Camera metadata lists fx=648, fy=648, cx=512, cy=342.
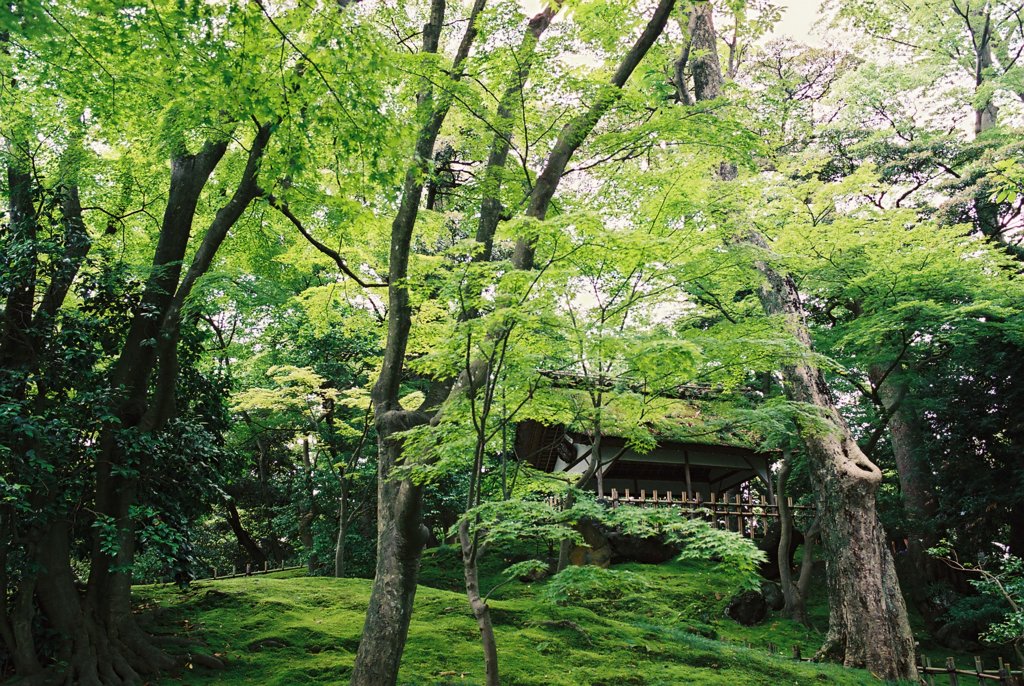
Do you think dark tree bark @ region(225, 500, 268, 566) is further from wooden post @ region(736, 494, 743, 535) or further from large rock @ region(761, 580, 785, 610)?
large rock @ region(761, 580, 785, 610)

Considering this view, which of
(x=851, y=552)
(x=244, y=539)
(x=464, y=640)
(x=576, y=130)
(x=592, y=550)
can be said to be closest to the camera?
(x=576, y=130)

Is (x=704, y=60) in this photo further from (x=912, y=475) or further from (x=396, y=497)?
(x=912, y=475)

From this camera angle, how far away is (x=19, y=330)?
650cm

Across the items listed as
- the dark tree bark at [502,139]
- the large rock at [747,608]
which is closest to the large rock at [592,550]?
the large rock at [747,608]

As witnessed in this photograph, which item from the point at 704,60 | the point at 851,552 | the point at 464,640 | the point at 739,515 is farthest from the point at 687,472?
the point at 704,60

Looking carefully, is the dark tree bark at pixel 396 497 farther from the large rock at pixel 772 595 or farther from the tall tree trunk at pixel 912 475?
the tall tree trunk at pixel 912 475

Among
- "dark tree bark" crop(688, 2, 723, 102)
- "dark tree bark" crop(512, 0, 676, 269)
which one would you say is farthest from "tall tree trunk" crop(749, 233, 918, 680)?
"dark tree bark" crop(512, 0, 676, 269)

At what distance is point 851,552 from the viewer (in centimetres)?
945

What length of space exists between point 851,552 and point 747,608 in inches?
128

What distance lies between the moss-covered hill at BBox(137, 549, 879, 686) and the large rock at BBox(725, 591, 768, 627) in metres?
0.65

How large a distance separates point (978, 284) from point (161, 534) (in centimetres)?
1236

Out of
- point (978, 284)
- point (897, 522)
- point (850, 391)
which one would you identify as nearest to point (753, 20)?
point (978, 284)

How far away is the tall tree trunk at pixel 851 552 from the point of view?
8.95 metres

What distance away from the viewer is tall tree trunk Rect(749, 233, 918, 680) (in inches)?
352
